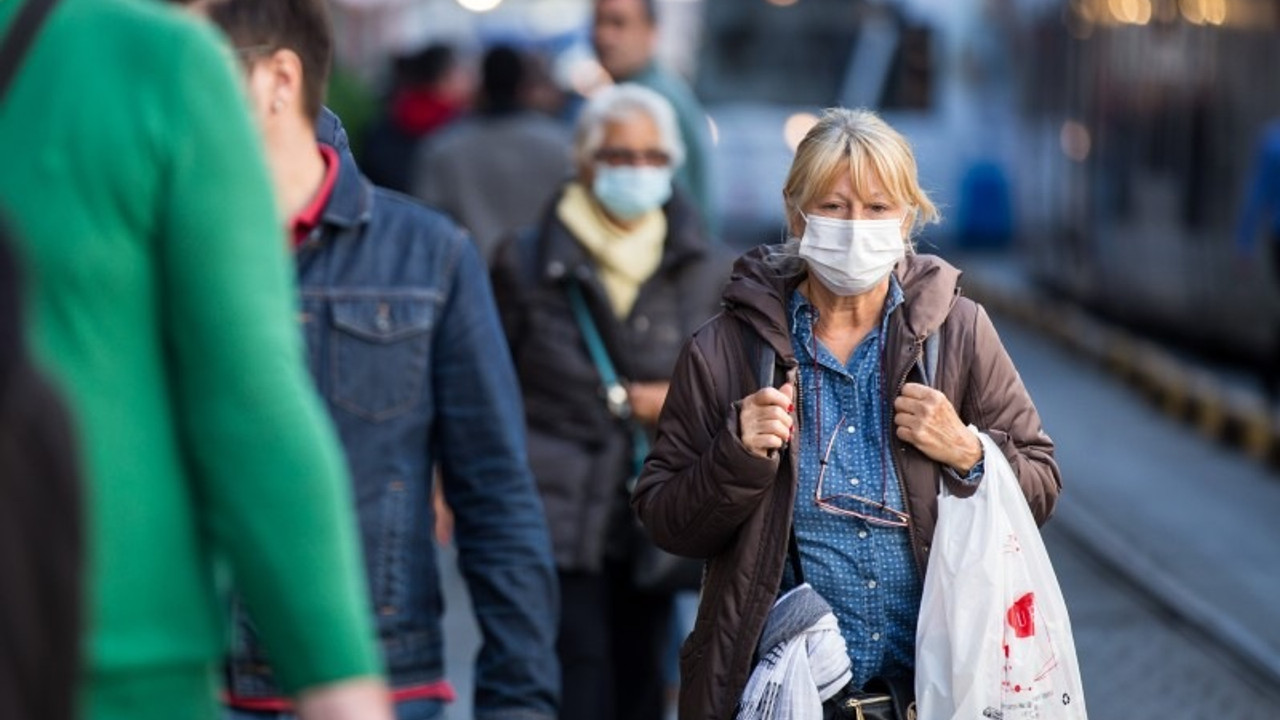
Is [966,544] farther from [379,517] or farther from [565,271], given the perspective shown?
[565,271]

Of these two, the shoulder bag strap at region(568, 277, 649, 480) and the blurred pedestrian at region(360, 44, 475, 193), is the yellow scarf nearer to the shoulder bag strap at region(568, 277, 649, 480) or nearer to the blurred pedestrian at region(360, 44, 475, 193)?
the shoulder bag strap at region(568, 277, 649, 480)

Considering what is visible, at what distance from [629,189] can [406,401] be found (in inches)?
93.3

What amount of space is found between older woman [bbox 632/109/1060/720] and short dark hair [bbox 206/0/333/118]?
3.03ft

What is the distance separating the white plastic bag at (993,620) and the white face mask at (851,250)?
35cm

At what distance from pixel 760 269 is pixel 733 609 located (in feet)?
1.77

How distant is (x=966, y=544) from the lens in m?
3.57

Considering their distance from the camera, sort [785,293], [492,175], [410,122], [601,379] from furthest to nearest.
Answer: [410,122] → [492,175] → [601,379] → [785,293]

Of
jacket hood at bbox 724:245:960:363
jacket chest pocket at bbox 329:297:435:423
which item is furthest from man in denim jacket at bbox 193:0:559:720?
jacket hood at bbox 724:245:960:363

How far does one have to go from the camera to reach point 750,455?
360 centimetres

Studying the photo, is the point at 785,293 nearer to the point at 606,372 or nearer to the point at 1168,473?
the point at 606,372

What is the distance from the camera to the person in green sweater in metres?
2.00

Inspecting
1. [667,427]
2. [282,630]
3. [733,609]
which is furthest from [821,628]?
[282,630]

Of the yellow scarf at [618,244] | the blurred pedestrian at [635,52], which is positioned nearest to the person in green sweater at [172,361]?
the yellow scarf at [618,244]

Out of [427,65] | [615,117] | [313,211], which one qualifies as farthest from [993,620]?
[427,65]
